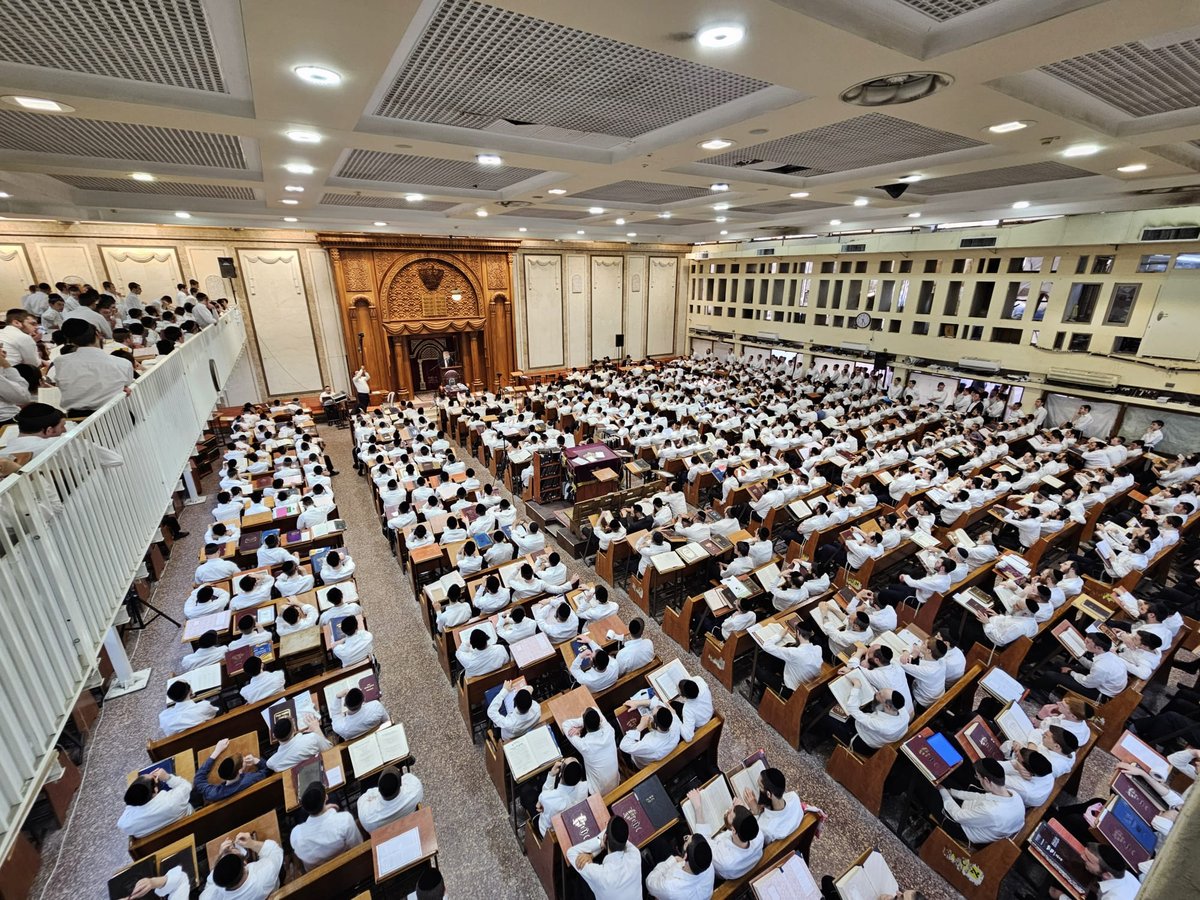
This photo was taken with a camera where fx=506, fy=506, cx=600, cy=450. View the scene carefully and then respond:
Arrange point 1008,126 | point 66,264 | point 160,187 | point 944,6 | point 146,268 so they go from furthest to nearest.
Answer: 1. point 146,268
2. point 66,264
3. point 160,187
4. point 1008,126
5. point 944,6

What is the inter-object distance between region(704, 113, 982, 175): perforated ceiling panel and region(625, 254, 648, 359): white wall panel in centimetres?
1557

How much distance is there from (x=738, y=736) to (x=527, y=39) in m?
6.72

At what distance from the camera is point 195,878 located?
3688 millimetres

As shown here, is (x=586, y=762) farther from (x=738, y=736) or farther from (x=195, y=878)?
(x=195, y=878)

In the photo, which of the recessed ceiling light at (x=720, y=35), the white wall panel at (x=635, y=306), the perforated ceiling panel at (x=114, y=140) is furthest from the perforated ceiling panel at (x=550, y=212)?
the white wall panel at (x=635, y=306)

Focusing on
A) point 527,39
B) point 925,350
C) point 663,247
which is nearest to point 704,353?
point 663,247

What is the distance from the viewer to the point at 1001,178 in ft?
27.2

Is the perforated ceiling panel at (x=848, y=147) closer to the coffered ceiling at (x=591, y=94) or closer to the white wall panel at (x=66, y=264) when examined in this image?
the coffered ceiling at (x=591, y=94)

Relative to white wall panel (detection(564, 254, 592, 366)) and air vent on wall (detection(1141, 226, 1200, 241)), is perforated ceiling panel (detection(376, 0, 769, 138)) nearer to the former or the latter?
air vent on wall (detection(1141, 226, 1200, 241))

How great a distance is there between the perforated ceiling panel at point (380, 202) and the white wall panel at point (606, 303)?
34.4 ft

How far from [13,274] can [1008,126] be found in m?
19.4

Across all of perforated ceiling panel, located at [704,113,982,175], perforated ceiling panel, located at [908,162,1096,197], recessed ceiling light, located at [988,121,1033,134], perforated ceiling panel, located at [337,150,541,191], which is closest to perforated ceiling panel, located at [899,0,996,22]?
perforated ceiling panel, located at [704,113,982,175]

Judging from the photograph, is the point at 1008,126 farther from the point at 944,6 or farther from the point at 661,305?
the point at 661,305

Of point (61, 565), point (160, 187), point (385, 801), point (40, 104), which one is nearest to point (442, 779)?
point (385, 801)
